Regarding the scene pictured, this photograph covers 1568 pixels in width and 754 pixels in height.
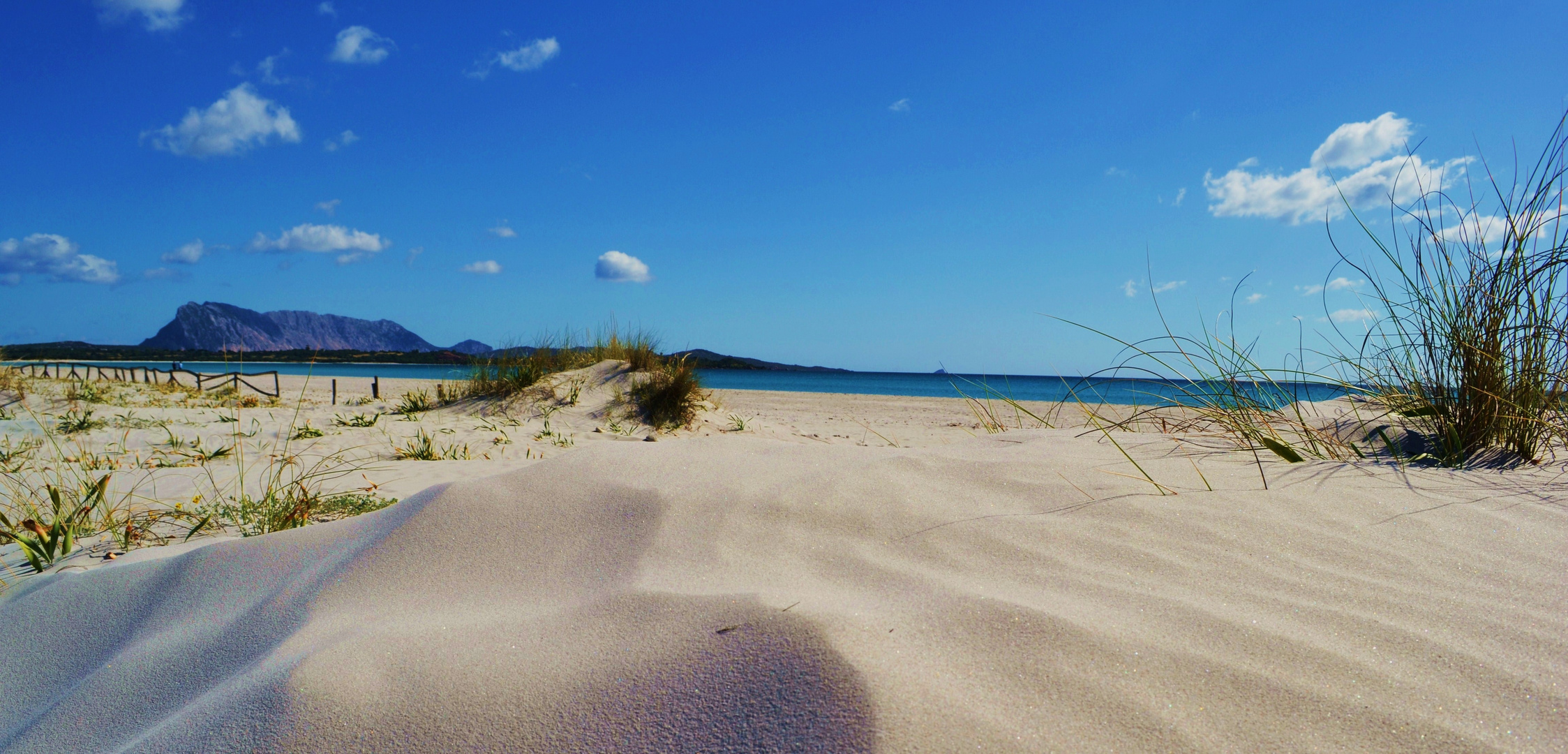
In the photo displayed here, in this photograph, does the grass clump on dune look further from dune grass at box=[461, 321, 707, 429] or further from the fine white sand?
the fine white sand

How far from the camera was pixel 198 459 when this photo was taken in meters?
4.26

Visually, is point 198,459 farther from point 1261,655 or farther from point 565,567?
point 1261,655

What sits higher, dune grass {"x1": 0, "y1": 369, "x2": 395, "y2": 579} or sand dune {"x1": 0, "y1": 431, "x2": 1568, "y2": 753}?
sand dune {"x1": 0, "y1": 431, "x2": 1568, "y2": 753}

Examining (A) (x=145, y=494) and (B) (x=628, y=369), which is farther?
(B) (x=628, y=369)

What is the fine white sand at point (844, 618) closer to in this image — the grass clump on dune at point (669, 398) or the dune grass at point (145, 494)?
the dune grass at point (145, 494)

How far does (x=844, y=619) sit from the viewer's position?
1053 mm

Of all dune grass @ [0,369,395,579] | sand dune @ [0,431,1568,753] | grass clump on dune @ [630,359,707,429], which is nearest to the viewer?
sand dune @ [0,431,1568,753]

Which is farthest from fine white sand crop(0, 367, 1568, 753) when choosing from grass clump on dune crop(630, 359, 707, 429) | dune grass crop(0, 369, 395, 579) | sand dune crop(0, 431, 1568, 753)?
grass clump on dune crop(630, 359, 707, 429)

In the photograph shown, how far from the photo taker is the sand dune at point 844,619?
2.90ft

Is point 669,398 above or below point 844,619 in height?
above

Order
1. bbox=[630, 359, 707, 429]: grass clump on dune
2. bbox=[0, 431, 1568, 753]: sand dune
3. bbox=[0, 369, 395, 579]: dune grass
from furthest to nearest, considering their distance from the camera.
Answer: bbox=[630, 359, 707, 429]: grass clump on dune, bbox=[0, 369, 395, 579]: dune grass, bbox=[0, 431, 1568, 753]: sand dune

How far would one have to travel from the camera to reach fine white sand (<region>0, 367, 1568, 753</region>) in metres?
0.88

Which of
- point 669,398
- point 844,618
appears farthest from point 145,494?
point 669,398

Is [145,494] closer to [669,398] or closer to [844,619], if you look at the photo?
Result: [844,619]
